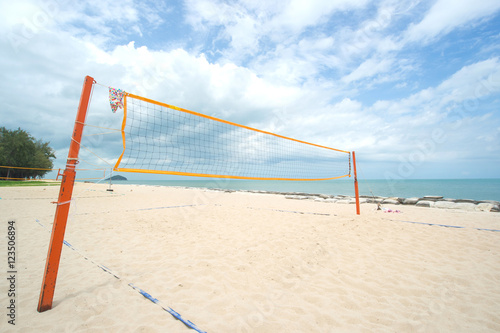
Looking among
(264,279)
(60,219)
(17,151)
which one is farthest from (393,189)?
(17,151)

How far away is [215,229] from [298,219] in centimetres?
228

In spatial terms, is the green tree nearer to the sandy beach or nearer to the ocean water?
the ocean water

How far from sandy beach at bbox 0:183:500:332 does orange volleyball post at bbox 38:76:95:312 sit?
0.57 feet

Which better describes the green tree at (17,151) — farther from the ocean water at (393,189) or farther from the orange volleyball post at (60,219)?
the orange volleyball post at (60,219)

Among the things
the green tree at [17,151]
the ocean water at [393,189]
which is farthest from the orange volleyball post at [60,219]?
the green tree at [17,151]

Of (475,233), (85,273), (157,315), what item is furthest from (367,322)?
(475,233)

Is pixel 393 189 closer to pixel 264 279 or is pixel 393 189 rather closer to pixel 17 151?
pixel 264 279

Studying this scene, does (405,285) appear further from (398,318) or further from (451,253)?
(451,253)

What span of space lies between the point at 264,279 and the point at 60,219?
7.42 feet

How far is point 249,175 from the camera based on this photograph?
6.12 meters

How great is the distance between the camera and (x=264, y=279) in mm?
2588

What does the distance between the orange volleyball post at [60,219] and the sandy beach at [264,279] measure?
0.57 feet

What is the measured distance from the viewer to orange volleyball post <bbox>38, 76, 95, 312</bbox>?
1.88 m

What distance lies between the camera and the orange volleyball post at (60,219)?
1876 mm
